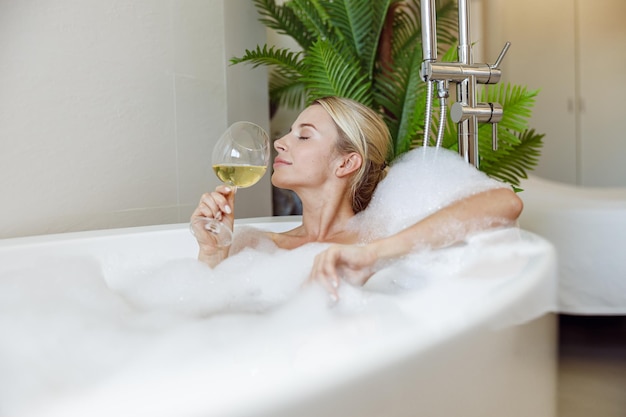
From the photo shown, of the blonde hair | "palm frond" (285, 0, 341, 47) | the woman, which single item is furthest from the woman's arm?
"palm frond" (285, 0, 341, 47)

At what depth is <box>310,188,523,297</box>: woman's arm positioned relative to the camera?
2.77 ft

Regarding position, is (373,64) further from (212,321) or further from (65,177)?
(212,321)

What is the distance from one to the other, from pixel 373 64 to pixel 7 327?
76.3 inches

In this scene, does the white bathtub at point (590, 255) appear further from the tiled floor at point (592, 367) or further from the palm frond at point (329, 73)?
the palm frond at point (329, 73)

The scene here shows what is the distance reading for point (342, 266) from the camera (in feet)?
2.85

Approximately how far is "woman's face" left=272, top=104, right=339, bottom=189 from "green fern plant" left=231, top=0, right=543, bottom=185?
2.33ft

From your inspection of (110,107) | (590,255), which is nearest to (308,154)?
(110,107)

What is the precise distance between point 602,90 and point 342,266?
4.49 metres

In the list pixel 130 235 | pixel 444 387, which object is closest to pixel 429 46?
pixel 130 235

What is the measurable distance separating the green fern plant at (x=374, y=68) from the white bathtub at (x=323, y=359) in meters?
1.25

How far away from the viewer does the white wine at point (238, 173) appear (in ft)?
3.92

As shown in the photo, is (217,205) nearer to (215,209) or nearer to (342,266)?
(215,209)

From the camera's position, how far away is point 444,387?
1.97 ft

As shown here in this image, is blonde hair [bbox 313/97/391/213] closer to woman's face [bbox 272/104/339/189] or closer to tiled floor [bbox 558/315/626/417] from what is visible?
woman's face [bbox 272/104/339/189]
